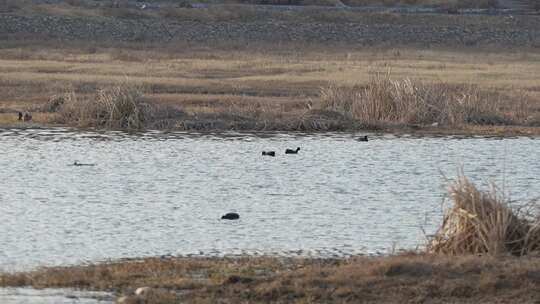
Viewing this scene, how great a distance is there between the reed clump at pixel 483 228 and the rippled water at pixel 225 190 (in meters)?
1.51

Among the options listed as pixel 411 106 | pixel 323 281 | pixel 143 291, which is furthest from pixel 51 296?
pixel 411 106

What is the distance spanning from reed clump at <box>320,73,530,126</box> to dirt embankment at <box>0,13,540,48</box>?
24726 mm

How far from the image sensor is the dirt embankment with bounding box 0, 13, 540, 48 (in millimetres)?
53375

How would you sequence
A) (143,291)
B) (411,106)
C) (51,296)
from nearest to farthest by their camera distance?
(143,291) → (51,296) → (411,106)

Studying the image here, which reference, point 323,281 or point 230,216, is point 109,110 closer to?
point 230,216

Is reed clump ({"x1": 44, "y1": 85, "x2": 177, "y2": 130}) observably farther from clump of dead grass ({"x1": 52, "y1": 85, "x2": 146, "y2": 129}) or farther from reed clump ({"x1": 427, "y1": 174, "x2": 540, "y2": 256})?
reed clump ({"x1": 427, "y1": 174, "x2": 540, "y2": 256})

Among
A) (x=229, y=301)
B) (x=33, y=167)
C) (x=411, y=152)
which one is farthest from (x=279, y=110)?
(x=229, y=301)

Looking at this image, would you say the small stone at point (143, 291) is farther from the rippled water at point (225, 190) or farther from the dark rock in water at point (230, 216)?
the dark rock in water at point (230, 216)

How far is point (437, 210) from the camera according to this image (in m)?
17.7

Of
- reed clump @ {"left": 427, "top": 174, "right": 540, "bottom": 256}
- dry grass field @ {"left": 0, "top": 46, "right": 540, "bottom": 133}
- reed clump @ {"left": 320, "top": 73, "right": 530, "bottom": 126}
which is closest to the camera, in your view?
reed clump @ {"left": 427, "top": 174, "right": 540, "bottom": 256}

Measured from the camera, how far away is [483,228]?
512 inches

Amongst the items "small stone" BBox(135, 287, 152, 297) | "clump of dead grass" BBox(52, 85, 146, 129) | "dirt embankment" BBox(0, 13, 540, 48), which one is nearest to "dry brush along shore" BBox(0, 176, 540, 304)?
"small stone" BBox(135, 287, 152, 297)

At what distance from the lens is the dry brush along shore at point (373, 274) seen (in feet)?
39.0

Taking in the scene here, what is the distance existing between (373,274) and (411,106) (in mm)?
16253
